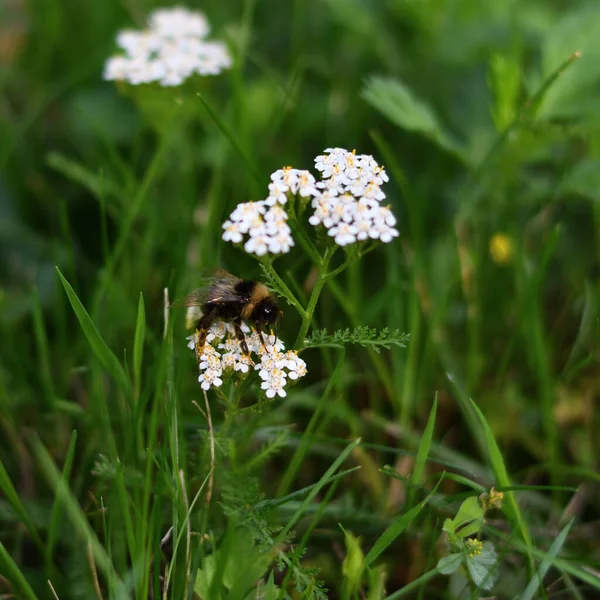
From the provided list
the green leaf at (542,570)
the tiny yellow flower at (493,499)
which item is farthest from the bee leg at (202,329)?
the green leaf at (542,570)

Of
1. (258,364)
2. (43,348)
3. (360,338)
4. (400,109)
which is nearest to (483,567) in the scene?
(360,338)

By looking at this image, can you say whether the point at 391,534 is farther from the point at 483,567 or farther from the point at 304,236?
the point at 304,236

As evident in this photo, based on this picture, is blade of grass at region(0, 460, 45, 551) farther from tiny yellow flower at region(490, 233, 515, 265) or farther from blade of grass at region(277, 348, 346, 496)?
tiny yellow flower at region(490, 233, 515, 265)

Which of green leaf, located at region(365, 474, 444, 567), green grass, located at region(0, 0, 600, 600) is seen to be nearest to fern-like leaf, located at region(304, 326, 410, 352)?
green grass, located at region(0, 0, 600, 600)

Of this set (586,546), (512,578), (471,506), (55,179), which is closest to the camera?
(471,506)

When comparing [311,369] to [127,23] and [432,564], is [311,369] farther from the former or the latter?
[127,23]

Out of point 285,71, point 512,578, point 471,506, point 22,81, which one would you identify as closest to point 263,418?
point 471,506

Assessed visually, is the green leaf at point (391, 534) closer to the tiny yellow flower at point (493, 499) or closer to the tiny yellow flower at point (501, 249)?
the tiny yellow flower at point (493, 499)
